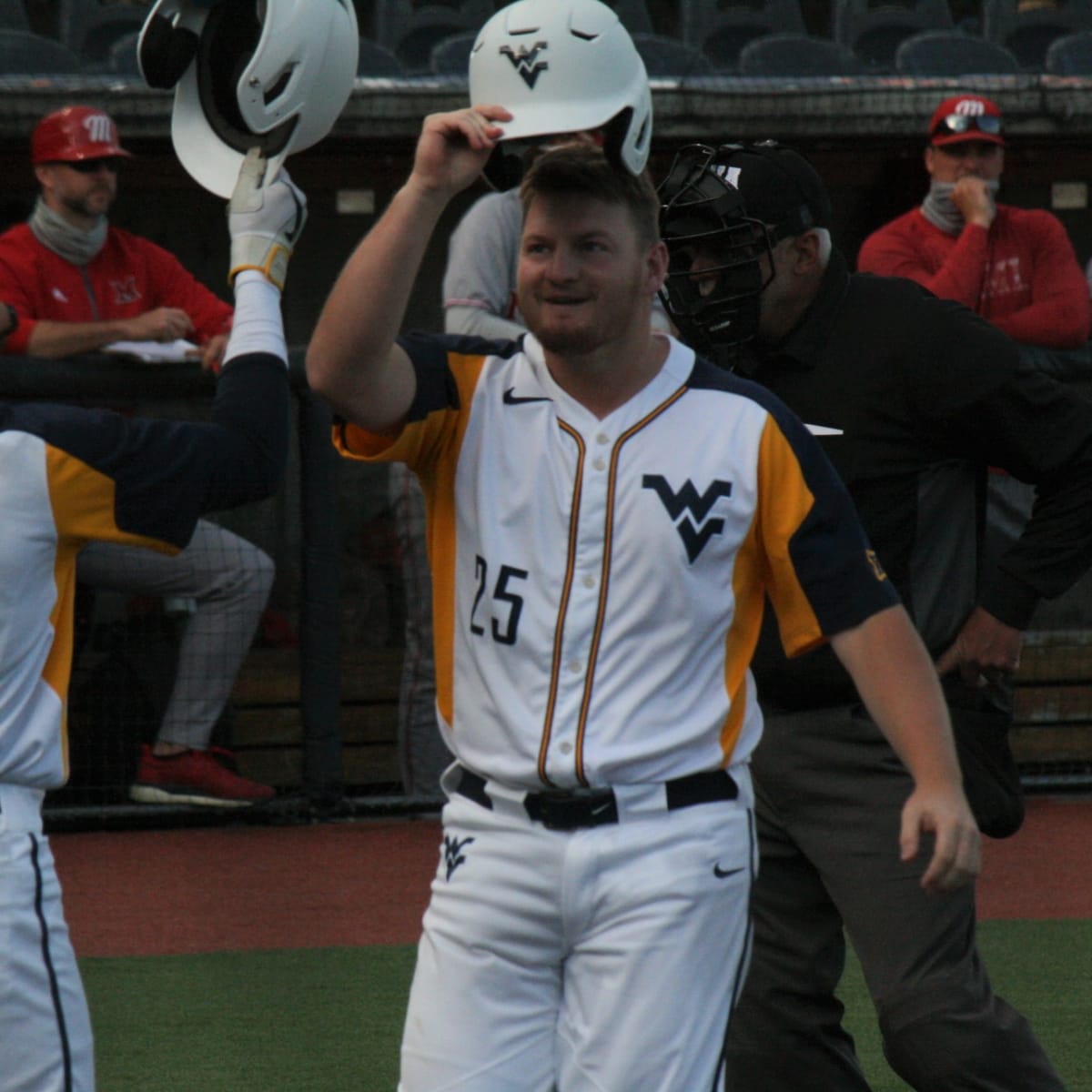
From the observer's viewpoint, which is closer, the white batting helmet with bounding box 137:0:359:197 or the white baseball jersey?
the white baseball jersey

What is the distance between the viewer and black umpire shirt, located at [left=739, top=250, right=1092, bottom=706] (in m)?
3.46

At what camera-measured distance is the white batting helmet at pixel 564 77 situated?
8.80 ft

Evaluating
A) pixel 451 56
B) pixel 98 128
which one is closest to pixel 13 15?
pixel 451 56

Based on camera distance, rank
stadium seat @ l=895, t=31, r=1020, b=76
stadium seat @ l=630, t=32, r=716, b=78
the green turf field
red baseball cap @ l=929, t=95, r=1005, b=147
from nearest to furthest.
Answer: the green turf field < red baseball cap @ l=929, t=95, r=1005, b=147 < stadium seat @ l=630, t=32, r=716, b=78 < stadium seat @ l=895, t=31, r=1020, b=76

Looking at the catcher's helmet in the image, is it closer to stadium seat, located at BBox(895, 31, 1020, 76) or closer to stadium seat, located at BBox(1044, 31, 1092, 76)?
stadium seat, located at BBox(895, 31, 1020, 76)

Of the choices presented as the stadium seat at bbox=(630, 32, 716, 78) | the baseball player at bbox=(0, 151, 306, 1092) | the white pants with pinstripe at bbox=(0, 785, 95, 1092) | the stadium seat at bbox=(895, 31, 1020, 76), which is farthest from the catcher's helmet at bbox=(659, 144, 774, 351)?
the stadium seat at bbox=(895, 31, 1020, 76)

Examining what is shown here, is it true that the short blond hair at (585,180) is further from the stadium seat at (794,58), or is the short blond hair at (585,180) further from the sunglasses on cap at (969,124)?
the stadium seat at (794,58)

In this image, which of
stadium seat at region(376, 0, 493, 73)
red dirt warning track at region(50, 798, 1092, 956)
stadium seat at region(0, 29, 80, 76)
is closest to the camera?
red dirt warning track at region(50, 798, 1092, 956)

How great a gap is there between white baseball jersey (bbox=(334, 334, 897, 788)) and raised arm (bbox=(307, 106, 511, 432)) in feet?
0.41

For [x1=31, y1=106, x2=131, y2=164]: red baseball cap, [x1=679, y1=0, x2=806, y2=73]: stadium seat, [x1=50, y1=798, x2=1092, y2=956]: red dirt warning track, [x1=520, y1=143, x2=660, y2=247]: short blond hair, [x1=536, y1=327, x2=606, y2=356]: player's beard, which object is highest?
[x1=679, y1=0, x2=806, y2=73]: stadium seat

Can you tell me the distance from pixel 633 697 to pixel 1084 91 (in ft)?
22.6

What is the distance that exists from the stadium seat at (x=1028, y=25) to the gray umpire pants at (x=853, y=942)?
7838 mm

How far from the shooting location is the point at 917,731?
8.59 ft

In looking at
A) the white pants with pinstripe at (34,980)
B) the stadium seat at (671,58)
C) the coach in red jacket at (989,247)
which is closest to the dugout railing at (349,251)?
the stadium seat at (671,58)
